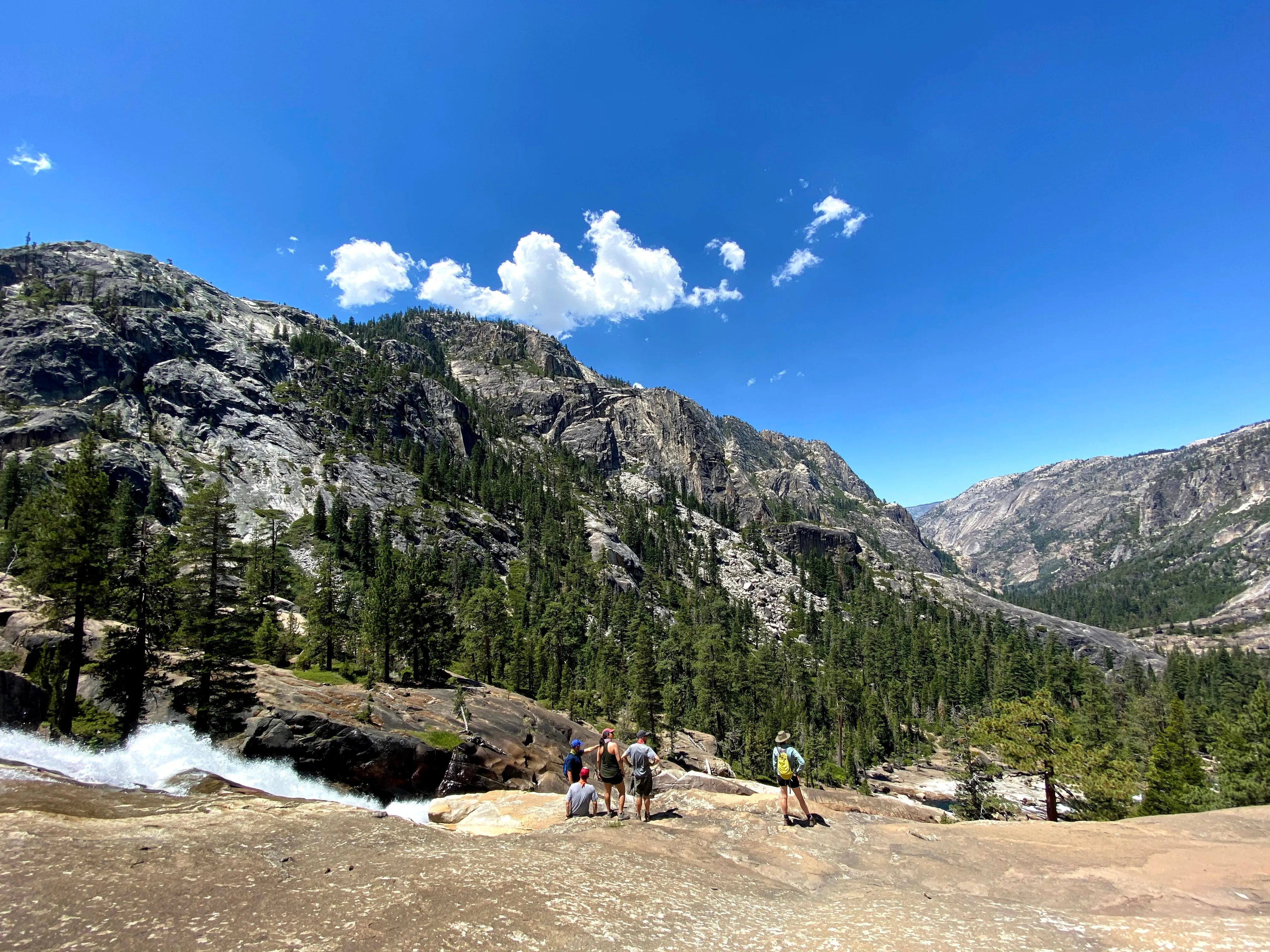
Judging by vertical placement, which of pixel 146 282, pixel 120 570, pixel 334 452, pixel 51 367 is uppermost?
pixel 146 282

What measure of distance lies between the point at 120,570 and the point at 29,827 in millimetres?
22479

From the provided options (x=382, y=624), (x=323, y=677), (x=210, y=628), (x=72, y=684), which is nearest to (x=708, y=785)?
(x=210, y=628)

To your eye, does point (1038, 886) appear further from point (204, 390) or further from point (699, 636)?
point (204, 390)

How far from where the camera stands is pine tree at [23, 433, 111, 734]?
25609mm

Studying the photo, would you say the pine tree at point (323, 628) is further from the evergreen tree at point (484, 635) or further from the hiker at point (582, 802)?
the hiker at point (582, 802)

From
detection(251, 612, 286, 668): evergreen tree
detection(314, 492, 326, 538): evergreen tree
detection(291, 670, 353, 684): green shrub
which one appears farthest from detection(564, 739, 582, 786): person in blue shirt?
detection(314, 492, 326, 538): evergreen tree

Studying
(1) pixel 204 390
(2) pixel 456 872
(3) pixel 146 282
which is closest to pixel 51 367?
(1) pixel 204 390

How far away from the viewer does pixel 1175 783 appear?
42.2m

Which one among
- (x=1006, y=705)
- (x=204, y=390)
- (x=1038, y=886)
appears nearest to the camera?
(x=1038, y=886)

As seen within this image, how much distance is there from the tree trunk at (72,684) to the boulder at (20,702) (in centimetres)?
79

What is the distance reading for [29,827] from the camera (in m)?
10.9

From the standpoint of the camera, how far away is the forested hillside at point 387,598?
29781 millimetres

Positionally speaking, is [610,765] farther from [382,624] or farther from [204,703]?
[382,624]

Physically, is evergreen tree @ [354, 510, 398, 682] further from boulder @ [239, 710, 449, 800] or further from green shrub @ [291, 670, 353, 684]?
boulder @ [239, 710, 449, 800]
